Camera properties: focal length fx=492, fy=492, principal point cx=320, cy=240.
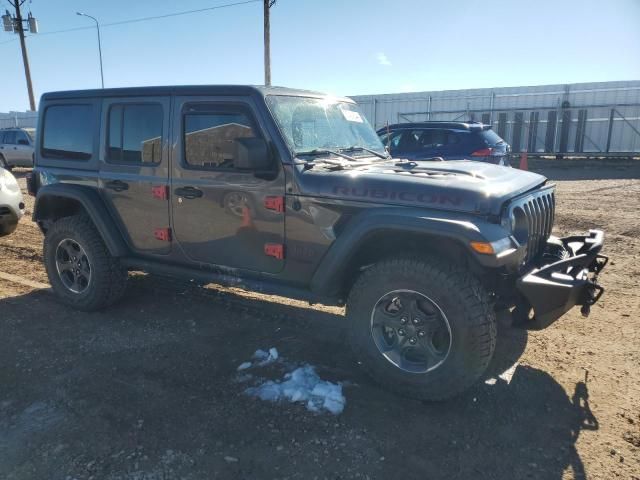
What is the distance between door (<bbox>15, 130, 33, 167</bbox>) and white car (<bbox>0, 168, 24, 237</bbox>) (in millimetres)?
13034

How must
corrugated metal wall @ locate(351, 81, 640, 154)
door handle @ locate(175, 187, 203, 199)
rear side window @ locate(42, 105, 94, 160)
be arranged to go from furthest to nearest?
corrugated metal wall @ locate(351, 81, 640, 154), rear side window @ locate(42, 105, 94, 160), door handle @ locate(175, 187, 203, 199)

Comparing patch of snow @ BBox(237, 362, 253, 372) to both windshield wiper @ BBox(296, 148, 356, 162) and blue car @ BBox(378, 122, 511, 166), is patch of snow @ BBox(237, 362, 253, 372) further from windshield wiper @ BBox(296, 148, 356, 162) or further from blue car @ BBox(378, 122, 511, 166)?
blue car @ BBox(378, 122, 511, 166)

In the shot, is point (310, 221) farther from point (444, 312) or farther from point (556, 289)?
point (556, 289)

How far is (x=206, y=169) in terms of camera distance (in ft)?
12.5

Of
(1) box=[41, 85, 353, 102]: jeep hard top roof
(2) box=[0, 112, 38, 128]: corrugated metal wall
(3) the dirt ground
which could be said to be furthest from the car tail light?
(2) box=[0, 112, 38, 128]: corrugated metal wall

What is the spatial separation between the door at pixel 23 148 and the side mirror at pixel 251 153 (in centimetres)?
1819

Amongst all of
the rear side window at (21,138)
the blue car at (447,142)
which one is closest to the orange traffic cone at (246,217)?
the blue car at (447,142)

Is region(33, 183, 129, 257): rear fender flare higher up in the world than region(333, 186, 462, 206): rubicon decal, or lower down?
lower down

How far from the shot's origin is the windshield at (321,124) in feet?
11.8

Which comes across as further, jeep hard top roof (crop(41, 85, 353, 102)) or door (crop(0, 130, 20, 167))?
door (crop(0, 130, 20, 167))

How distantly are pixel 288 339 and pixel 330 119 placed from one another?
185cm

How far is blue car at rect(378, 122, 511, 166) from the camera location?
380 inches

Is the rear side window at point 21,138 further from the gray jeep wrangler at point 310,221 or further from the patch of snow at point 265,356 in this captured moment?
the patch of snow at point 265,356

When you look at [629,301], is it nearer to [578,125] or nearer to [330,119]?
[330,119]
